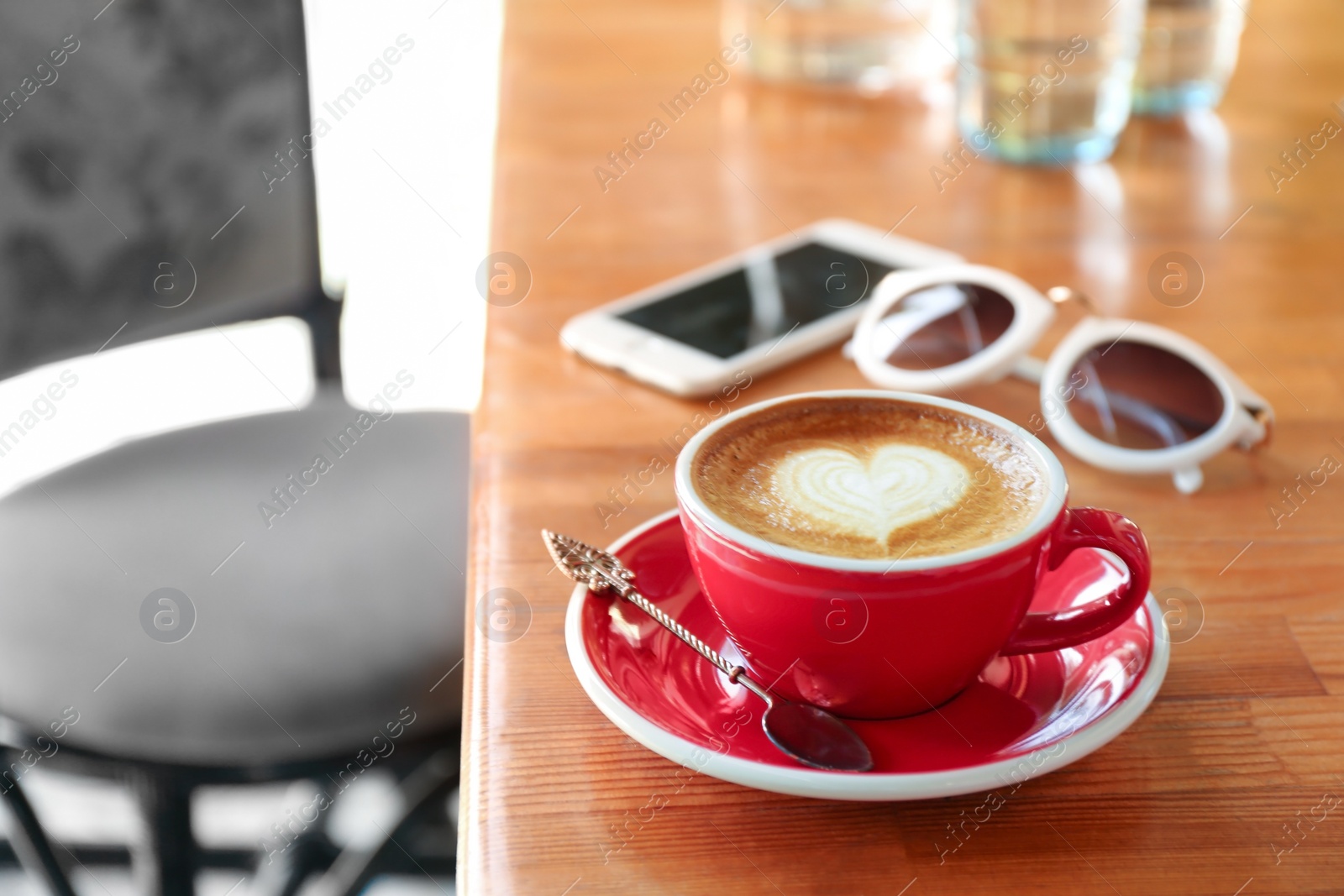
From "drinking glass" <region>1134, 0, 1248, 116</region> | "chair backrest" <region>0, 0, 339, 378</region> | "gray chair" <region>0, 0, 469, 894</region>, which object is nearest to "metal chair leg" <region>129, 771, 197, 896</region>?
"gray chair" <region>0, 0, 469, 894</region>

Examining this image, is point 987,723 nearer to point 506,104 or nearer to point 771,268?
point 771,268

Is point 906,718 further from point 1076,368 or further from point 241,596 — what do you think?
point 241,596

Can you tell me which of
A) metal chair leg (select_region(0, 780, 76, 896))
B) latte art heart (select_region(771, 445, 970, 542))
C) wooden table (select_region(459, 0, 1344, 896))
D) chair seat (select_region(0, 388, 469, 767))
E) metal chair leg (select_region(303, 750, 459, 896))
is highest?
latte art heart (select_region(771, 445, 970, 542))

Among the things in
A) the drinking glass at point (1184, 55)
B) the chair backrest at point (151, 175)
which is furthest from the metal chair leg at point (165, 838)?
the drinking glass at point (1184, 55)

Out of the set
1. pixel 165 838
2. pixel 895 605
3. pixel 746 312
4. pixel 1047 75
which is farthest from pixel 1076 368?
pixel 165 838

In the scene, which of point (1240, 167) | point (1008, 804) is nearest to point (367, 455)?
point (1008, 804)

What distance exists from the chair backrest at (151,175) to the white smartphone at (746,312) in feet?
1.44

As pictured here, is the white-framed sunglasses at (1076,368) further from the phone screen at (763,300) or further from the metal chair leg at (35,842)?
Answer: the metal chair leg at (35,842)

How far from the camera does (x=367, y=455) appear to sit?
1.00m

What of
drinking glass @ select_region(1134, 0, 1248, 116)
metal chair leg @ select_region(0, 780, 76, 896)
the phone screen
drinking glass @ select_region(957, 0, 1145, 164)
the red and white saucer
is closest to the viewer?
the red and white saucer

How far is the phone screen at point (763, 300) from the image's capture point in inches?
30.0

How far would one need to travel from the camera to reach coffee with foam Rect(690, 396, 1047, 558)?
0.43m

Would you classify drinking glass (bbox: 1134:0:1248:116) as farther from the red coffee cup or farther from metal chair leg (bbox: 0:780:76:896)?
metal chair leg (bbox: 0:780:76:896)

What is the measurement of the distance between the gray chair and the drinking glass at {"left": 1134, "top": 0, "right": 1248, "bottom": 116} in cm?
76
